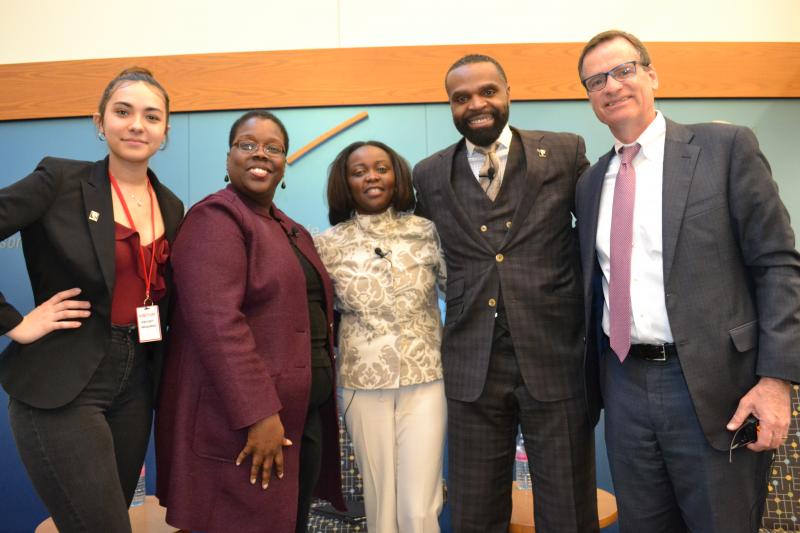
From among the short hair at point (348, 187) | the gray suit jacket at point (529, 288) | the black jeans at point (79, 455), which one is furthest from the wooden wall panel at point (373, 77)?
the black jeans at point (79, 455)

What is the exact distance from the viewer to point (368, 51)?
145 inches

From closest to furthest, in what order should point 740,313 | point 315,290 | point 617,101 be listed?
point 740,313
point 617,101
point 315,290

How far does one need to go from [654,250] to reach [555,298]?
395 mm

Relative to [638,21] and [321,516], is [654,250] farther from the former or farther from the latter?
[638,21]

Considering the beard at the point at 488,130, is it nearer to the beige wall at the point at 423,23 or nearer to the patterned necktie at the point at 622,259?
the patterned necktie at the point at 622,259

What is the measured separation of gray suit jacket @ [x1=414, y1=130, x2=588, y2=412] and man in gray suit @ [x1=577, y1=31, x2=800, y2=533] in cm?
21

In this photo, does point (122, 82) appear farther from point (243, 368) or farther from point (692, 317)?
point (692, 317)

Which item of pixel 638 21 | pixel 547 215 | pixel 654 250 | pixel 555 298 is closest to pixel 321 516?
pixel 555 298

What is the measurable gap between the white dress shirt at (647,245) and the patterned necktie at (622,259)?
0.02 m

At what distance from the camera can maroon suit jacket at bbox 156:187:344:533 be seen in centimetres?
154

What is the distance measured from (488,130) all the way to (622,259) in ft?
2.25

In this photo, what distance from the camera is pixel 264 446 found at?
1545mm

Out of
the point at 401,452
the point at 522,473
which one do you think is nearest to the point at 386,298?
the point at 401,452

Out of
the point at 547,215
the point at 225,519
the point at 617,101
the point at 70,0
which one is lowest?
Result: the point at 225,519
